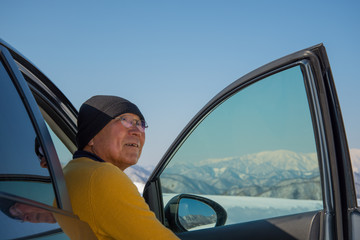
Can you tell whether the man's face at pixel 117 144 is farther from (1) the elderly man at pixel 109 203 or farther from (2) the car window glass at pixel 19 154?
(2) the car window glass at pixel 19 154

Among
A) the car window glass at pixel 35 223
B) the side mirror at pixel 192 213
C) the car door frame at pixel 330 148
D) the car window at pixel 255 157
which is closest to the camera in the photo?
the car window glass at pixel 35 223

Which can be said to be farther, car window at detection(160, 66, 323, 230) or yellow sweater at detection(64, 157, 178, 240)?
car window at detection(160, 66, 323, 230)

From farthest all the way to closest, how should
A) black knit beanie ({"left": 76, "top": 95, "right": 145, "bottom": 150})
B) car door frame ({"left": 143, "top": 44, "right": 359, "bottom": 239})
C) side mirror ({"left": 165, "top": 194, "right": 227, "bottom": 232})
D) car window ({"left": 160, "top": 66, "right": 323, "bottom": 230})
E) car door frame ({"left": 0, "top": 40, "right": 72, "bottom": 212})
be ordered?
side mirror ({"left": 165, "top": 194, "right": 227, "bottom": 232}) < black knit beanie ({"left": 76, "top": 95, "right": 145, "bottom": 150}) < car window ({"left": 160, "top": 66, "right": 323, "bottom": 230}) < car door frame ({"left": 143, "top": 44, "right": 359, "bottom": 239}) < car door frame ({"left": 0, "top": 40, "right": 72, "bottom": 212})

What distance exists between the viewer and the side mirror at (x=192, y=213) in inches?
103

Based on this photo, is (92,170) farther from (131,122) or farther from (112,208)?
(131,122)

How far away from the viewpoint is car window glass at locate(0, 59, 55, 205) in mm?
1193

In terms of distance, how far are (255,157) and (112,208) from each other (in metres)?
1.10

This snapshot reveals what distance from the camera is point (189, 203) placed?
9.24 ft

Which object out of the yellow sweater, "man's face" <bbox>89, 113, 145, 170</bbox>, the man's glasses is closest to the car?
the yellow sweater

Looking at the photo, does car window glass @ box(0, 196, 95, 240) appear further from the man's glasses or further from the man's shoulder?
the man's glasses

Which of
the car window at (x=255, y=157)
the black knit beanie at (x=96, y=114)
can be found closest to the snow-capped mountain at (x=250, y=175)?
the car window at (x=255, y=157)

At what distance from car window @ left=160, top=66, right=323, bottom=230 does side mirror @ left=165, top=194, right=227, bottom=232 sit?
0.06 ft

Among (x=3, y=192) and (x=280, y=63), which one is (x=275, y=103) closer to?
(x=280, y=63)

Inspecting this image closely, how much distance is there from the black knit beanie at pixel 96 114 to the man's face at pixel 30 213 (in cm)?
89
